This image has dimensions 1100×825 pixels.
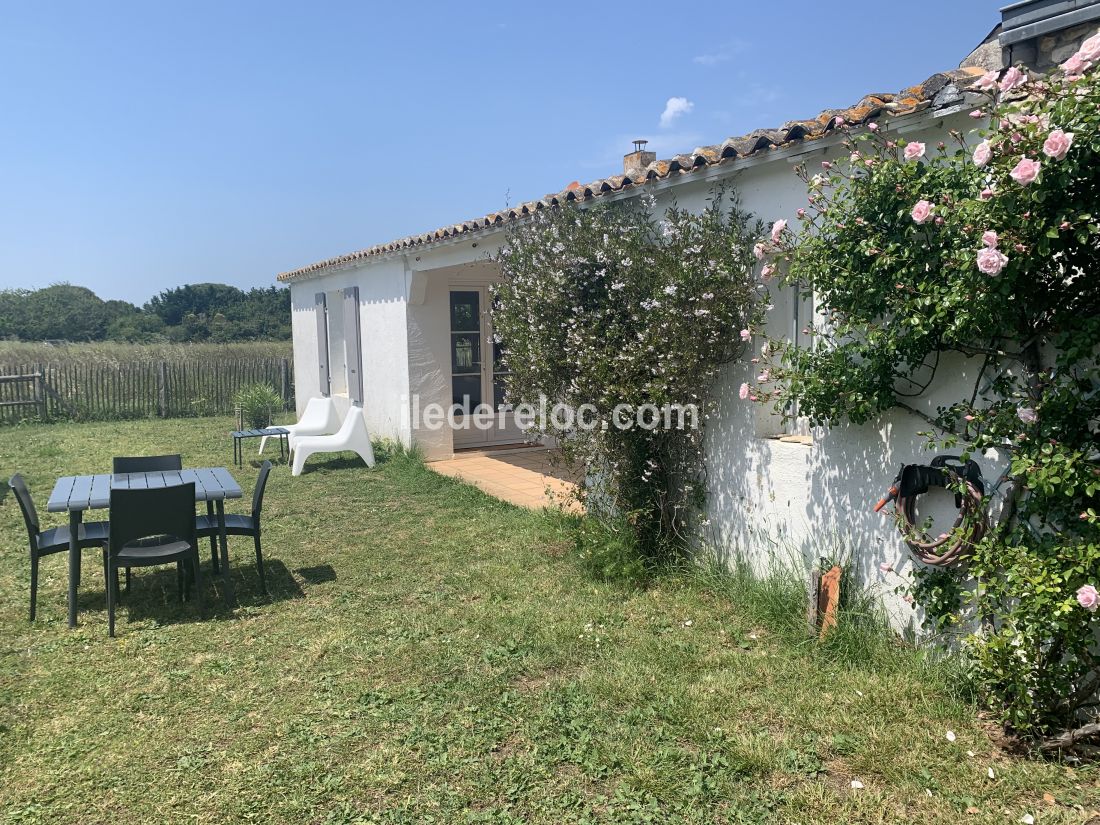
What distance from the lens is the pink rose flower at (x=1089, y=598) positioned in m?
2.47

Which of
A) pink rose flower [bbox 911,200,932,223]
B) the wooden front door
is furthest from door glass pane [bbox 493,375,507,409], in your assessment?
pink rose flower [bbox 911,200,932,223]

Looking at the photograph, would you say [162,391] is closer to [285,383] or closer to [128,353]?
[285,383]

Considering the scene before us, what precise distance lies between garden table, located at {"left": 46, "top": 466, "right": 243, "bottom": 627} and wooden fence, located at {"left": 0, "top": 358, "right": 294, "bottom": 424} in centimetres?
1193

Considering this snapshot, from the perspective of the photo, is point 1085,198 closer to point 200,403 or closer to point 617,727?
point 617,727

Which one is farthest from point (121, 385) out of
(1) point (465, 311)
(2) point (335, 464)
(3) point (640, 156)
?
(3) point (640, 156)

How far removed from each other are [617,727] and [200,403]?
619 inches

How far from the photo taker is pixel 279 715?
3.37 meters

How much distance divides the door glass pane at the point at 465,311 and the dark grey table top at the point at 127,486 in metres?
4.87

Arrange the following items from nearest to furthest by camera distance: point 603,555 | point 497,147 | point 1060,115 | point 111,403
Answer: point 1060,115 < point 603,555 < point 497,147 < point 111,403

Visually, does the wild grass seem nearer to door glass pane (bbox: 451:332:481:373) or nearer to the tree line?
door glass pane (bbox: 451:332:481:373)

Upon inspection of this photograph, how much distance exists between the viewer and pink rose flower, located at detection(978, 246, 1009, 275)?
2578 millimetres

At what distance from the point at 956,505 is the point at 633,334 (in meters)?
2.19

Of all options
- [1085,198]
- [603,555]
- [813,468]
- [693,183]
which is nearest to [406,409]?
[603,555]

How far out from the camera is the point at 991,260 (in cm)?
259
